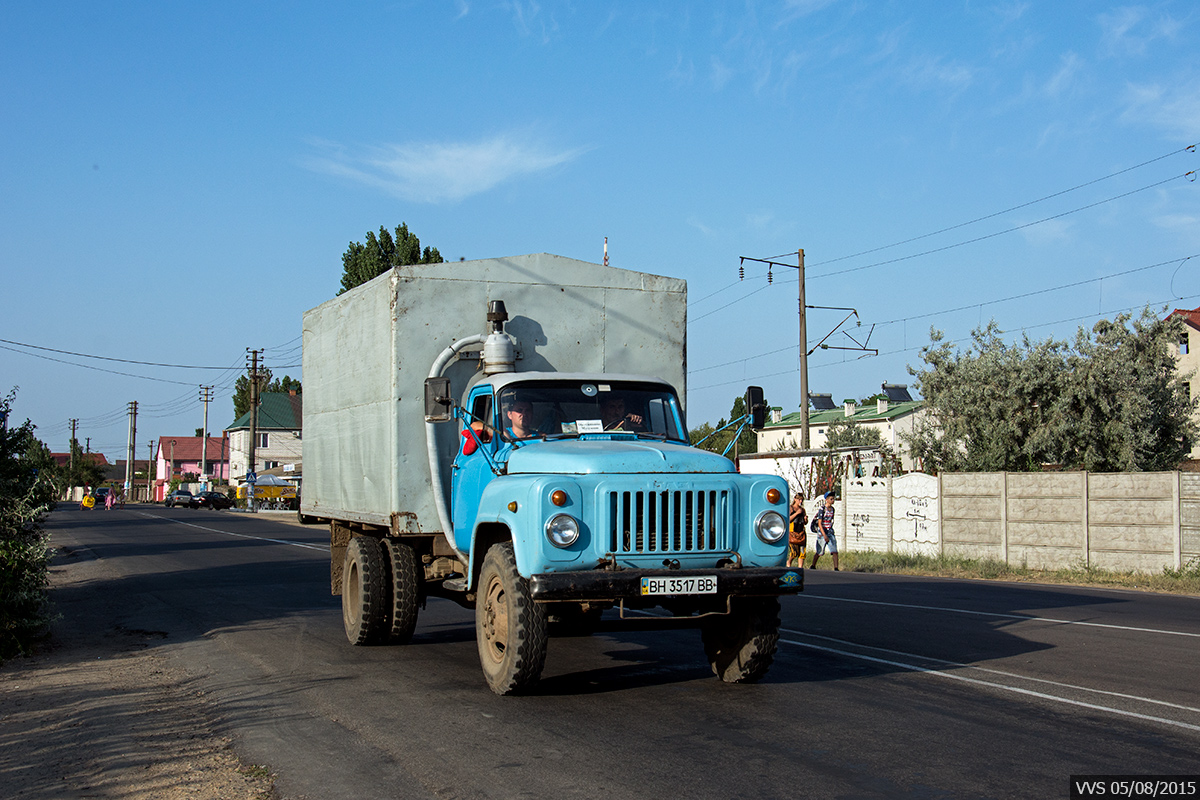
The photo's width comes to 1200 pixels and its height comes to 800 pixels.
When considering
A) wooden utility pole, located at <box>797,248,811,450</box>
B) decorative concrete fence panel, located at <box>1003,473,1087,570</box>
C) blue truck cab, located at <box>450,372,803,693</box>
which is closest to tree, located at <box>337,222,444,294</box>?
wooden utility pole, located at <box>797,248,811,450</box>

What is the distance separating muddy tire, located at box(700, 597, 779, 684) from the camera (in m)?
7.63

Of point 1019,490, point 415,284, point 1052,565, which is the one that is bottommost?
point 1052,565

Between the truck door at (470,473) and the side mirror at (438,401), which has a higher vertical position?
the side mirror at (438,401)

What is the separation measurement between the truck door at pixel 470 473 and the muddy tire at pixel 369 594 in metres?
1.31

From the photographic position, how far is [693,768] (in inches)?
217

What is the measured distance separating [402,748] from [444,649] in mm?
4128

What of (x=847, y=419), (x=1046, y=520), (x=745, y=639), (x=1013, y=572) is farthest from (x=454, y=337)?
(x=847, y=419)

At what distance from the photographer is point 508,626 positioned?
278 inches

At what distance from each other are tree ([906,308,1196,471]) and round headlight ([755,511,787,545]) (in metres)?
23.6

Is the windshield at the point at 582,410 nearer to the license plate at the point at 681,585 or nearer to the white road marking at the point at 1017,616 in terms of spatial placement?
the license plate at the point at 681,585

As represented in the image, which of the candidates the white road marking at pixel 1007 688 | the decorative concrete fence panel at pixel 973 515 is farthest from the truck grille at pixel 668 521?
→ the decorative concrete fence panel at pixel 973 515

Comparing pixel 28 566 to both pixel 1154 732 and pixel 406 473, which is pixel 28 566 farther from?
pixel 1154 732

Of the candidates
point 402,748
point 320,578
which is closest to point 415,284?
point 402,748

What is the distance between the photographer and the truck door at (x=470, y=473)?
27.4ft
